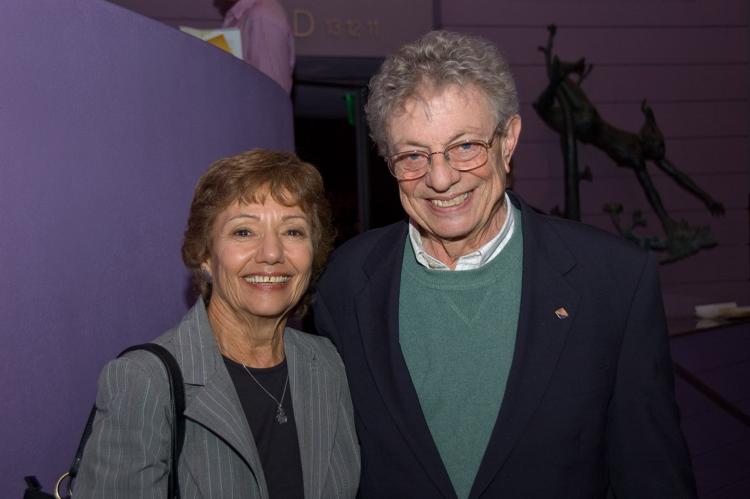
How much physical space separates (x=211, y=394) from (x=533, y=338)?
72 centimetres

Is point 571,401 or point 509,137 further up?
point 509,137

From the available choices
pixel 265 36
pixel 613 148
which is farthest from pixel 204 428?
pixel 613 148

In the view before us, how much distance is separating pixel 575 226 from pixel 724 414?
5.77 ft

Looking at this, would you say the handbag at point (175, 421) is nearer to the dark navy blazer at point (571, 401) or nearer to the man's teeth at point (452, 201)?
the dark navy blazer at point (571, 401)

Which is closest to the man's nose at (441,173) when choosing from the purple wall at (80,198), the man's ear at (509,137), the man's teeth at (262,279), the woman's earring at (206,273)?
the man's ear at (509,137)

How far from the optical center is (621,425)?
1.71 m

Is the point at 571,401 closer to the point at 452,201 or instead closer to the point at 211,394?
the point at 452,201

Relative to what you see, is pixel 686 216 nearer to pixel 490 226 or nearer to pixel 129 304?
pixel 490 226

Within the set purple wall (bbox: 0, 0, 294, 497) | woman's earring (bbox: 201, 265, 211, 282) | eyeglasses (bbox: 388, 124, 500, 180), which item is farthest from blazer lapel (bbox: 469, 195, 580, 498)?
purple wall (bbox: 0, 0, 294, 497)

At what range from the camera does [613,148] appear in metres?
5.36

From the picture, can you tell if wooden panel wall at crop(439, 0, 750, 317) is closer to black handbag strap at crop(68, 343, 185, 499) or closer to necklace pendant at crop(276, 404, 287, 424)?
necklace pendant at crop(276, 404, 287, 424)

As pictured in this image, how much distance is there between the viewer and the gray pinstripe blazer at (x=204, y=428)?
1.40 meters

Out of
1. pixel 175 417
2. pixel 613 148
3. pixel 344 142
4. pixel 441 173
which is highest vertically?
pixel 344 142

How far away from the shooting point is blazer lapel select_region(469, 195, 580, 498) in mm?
1627
